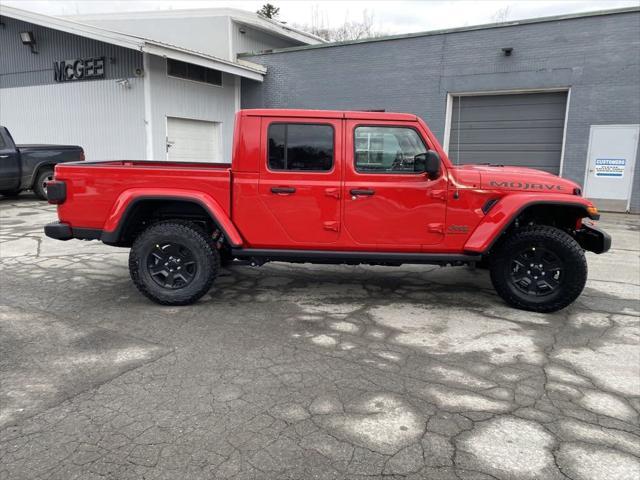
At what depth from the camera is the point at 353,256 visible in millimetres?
4922

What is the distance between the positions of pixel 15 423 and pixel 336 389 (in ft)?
6.28

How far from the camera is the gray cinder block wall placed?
468 inches

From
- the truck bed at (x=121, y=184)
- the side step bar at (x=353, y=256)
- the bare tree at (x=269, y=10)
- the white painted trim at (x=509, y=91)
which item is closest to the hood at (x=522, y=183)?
the side step bar at (x=353, y=256)

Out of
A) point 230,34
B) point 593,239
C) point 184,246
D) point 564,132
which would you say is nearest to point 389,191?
point 184,246

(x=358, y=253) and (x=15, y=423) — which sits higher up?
(x=358, y=253)

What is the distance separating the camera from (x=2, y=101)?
57.2 feet

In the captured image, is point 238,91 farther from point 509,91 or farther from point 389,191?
point 389,191

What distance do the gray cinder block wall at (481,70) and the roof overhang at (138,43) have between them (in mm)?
1042

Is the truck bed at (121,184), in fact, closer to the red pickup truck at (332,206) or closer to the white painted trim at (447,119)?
Answer: the red pickup truck at (332,206)

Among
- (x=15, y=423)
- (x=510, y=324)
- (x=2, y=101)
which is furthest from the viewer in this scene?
(x=2, y=101)

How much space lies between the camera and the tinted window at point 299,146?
16.0ft

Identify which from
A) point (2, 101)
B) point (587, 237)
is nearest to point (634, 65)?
point (587, 237)

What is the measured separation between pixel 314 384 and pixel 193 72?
45.7ft

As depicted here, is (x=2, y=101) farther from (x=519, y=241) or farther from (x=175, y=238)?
(x=519, y=241)
